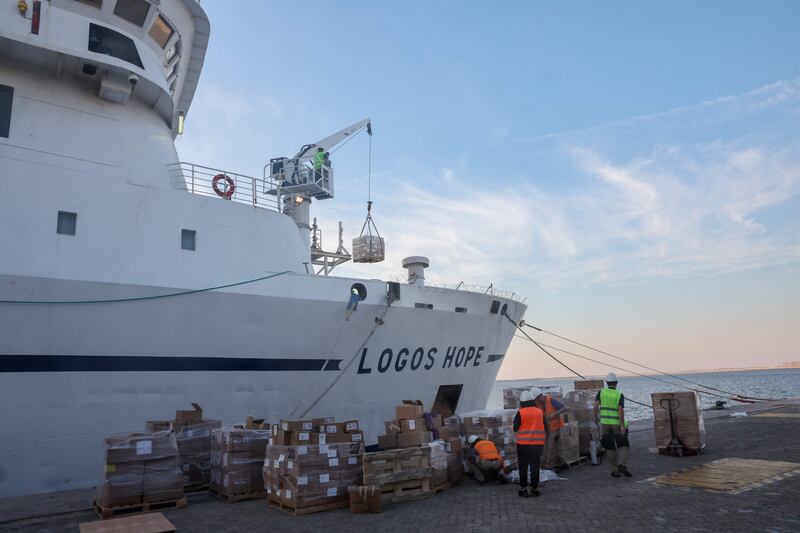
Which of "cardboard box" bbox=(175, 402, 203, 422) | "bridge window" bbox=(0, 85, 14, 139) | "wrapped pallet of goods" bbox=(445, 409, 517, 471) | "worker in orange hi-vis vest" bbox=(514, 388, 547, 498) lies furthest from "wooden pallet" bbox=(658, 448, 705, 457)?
"bridge window" bbox=(0, 85, 14, 139)

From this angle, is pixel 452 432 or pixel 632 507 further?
pixel 452 432

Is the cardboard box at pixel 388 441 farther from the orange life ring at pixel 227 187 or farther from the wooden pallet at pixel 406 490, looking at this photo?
the orange life ring at pixel 227 187

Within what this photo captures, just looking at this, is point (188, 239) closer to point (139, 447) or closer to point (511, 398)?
point (139, 447)

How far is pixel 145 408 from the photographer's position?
337 inches

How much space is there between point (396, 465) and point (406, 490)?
0.39 m

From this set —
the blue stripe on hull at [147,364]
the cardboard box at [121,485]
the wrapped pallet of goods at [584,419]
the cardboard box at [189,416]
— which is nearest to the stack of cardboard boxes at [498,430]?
the wrapped pallet of goods at [584,419]

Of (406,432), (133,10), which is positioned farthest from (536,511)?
(133,10)

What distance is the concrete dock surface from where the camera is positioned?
5488mm

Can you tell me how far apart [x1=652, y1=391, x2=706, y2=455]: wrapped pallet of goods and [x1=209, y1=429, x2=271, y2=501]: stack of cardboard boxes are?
6.99 m

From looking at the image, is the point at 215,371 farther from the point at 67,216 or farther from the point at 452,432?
the point at 452,432

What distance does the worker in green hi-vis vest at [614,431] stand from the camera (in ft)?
26.9

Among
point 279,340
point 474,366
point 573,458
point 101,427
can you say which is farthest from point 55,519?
point 474,366

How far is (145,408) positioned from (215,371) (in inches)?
48.2

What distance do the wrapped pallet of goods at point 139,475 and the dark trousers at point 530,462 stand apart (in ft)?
15.4
